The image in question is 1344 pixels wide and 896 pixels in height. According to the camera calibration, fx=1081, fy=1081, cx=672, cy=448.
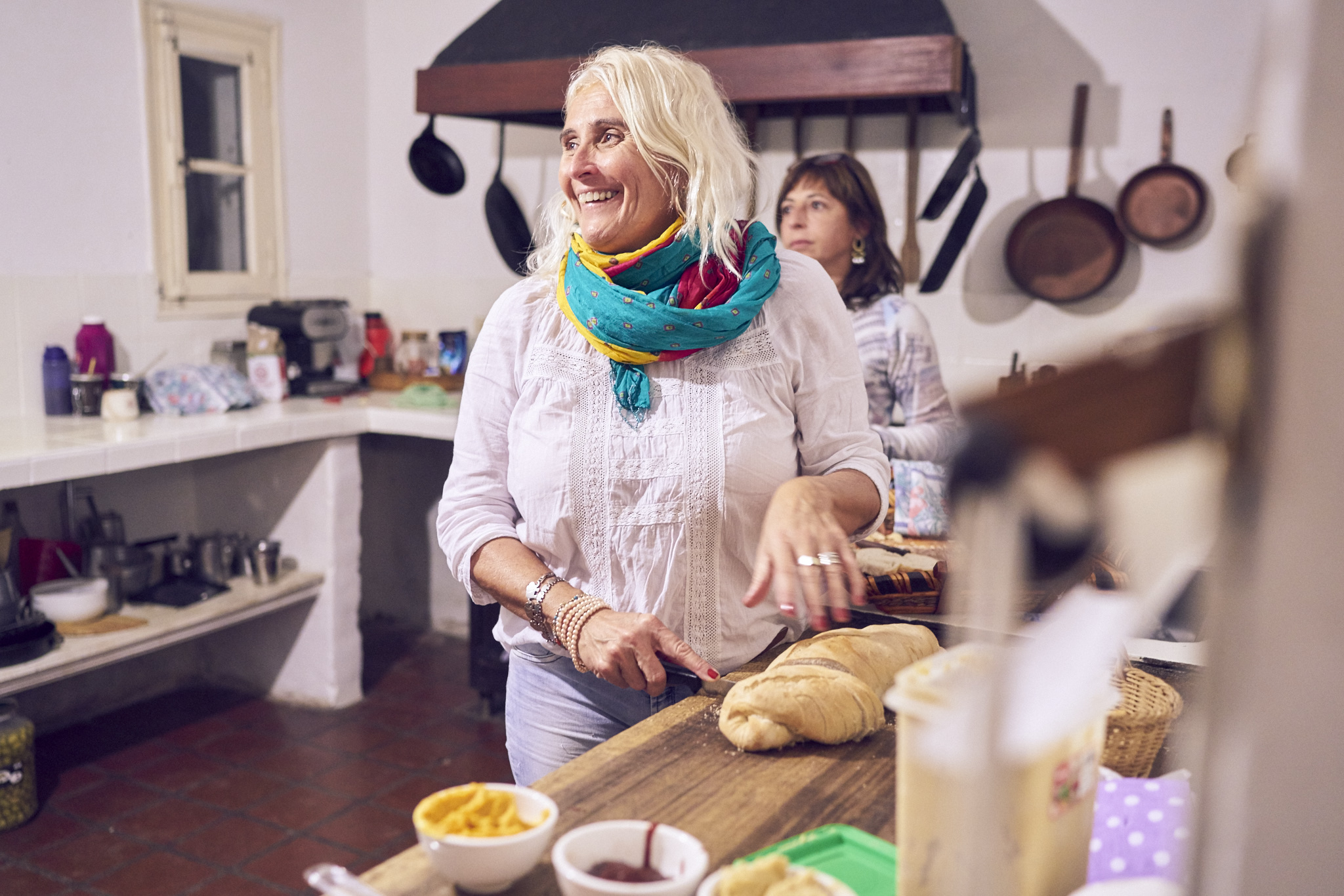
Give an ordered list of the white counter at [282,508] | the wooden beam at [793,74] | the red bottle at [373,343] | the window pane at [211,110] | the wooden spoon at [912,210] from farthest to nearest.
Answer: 1. the red bottle at [373,343]
2. the window pane at [211,110]
3. the wooden spoon at [912,210]
4. the white counter at [282,508]
5. the wooden beam at [793,74]

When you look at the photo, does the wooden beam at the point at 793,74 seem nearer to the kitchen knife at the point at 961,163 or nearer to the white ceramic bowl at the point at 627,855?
the kitchen knife at the point at 961,163

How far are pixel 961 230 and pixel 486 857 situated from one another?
3.08m

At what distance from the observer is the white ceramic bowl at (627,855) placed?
32.7 inches

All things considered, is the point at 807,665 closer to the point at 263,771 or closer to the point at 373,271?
the point at 263,771

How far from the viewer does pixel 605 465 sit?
146cm

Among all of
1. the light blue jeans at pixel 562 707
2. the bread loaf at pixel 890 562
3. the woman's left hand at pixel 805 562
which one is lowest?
the light blue jeans at pixel 562 707

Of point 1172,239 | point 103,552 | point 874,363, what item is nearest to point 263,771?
point 103,552

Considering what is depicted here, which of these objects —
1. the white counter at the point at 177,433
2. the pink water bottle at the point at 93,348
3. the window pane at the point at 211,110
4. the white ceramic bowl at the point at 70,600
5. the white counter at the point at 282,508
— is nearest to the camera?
the white counter at the point at 177,433

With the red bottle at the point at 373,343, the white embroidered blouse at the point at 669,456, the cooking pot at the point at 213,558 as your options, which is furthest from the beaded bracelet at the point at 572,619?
the red bottle at the point at 373,343

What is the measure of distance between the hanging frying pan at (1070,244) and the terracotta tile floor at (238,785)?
2326 mm

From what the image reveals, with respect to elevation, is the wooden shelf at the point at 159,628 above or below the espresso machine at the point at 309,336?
below

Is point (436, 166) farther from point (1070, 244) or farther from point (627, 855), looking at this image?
point (627, 855)

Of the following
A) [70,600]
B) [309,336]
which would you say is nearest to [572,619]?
[70,600]

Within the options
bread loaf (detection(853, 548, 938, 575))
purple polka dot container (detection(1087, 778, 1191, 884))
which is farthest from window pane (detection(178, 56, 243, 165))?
purple polka dot container (detection(1087, 778, 1191, 884))
